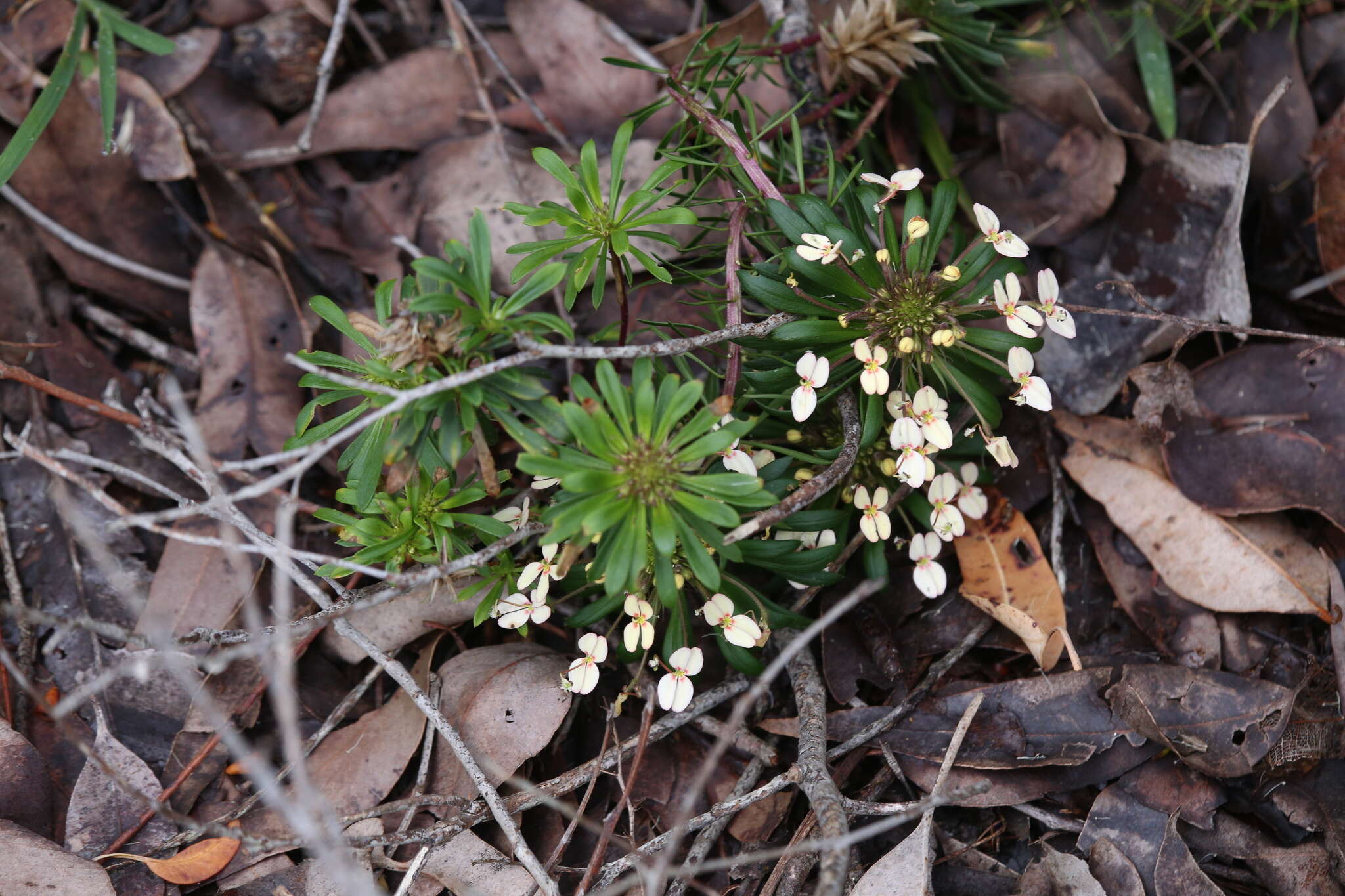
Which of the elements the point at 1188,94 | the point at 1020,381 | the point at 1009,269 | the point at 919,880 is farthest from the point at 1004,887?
the point at 1188,94

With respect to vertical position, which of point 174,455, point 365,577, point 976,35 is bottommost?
point 365,577

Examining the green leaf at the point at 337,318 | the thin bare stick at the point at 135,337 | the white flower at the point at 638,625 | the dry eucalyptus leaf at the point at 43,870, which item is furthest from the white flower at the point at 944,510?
the thin bare stick at the point at 135,337

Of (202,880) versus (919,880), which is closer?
(919,880)

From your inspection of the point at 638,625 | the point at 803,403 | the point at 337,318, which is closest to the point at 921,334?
→ the point at 803,403

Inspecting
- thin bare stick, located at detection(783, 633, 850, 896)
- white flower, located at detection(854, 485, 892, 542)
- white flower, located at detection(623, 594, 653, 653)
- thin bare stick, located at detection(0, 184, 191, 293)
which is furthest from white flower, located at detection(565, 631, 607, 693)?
thin bare stick, located at detection(0, 184, 191, 293)

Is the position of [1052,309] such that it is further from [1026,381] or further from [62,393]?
[62,393]

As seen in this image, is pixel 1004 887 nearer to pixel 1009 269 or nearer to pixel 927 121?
Result: pixel 1009 269
